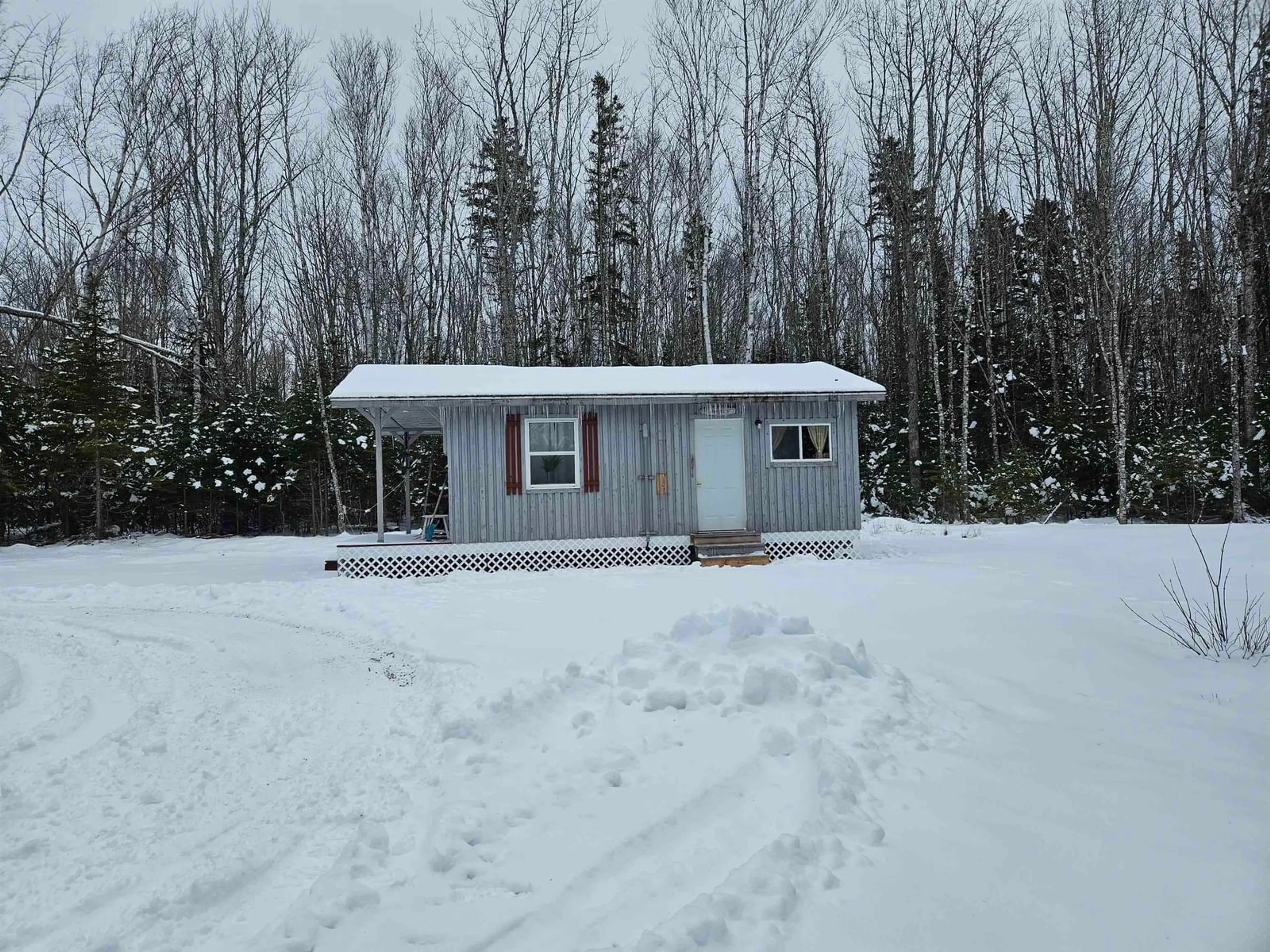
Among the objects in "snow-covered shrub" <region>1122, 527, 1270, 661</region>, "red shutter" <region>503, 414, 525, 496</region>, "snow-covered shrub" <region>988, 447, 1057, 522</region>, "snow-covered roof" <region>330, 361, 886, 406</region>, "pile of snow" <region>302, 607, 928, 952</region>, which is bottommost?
"pile of snow" <region>302, 607, 928, 952</region>

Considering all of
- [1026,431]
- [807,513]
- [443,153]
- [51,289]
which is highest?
[443,153]

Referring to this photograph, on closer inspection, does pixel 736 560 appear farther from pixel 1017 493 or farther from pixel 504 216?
pixel 504 216

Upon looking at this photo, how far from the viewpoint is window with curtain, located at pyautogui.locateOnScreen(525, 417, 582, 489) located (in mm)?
11977

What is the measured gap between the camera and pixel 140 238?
914 inches

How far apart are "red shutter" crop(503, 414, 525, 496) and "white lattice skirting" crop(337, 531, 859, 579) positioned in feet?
3.00

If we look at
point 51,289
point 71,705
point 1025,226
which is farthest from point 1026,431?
point 51,289

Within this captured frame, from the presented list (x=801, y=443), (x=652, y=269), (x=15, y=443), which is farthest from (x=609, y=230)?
(x=15, y=443)

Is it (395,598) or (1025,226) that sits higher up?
(1025,226)

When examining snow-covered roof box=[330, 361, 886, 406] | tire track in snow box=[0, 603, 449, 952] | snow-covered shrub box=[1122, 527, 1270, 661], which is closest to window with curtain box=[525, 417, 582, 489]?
snow-covered roof box=[330, 361, 886, 406]

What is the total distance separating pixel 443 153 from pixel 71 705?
2166cm

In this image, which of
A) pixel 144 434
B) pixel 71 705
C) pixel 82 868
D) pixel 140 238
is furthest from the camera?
pixel 140 238

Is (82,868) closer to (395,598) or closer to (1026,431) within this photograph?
(395,598)

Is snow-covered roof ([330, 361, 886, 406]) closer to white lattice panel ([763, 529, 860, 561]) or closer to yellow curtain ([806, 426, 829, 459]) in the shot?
yellow curtain ([806, 426, 829, 459])

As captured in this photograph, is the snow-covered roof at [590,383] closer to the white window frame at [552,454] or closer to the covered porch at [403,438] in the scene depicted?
the covered porch at [403,438]
